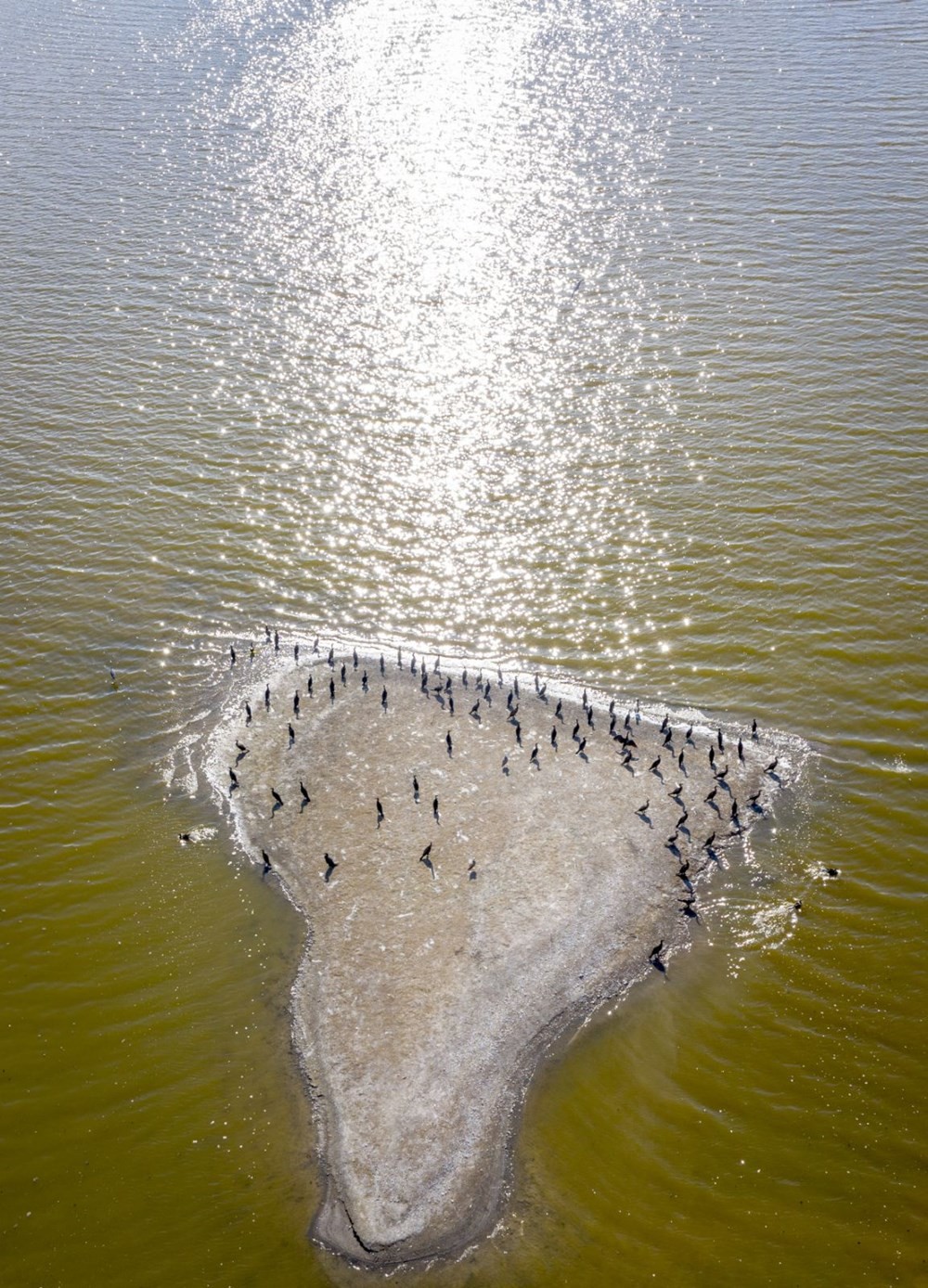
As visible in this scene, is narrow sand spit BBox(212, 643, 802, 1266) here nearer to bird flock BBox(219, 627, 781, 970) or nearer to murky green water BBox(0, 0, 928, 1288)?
bird flock BBox(219, 627, 781, 970)

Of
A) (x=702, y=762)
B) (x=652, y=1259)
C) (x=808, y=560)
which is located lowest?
(x=652, y=1259)

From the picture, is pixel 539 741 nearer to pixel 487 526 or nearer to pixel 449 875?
pixel 449 875

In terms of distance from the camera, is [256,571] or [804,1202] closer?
[804,1202]

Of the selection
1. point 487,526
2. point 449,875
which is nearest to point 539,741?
point 449,875

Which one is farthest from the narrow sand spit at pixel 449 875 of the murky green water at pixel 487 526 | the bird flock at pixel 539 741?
the murky green water at pixel 487 526

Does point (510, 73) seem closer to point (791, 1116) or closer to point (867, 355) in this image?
point (867, 355)

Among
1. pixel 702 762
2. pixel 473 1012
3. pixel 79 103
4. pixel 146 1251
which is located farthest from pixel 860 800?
pixel 79 103

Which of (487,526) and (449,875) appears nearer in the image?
(449,875)
